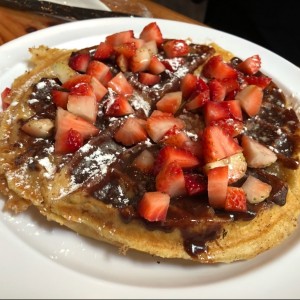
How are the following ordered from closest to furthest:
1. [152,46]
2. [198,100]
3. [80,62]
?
1. [198,100]
2. [80,62]
3. [152,46]

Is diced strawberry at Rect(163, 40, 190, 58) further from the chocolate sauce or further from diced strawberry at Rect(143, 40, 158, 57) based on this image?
the chocolate sauce

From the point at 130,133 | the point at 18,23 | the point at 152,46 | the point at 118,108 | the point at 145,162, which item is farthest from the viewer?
the point at 18,23

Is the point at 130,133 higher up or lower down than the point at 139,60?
lower down

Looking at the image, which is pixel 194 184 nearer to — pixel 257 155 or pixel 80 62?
pixel 257 155

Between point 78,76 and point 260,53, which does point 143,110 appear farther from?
point 260,53

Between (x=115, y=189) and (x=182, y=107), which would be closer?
(x=115, y=189)

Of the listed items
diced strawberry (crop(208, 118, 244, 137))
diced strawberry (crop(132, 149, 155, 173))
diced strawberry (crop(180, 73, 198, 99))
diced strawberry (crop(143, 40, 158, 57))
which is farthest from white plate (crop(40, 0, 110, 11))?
diced strawberry (crop(132, 149, 155, 173))

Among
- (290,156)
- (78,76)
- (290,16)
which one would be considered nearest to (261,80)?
(290,156)

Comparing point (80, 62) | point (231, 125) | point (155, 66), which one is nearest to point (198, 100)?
point (231, 125)
